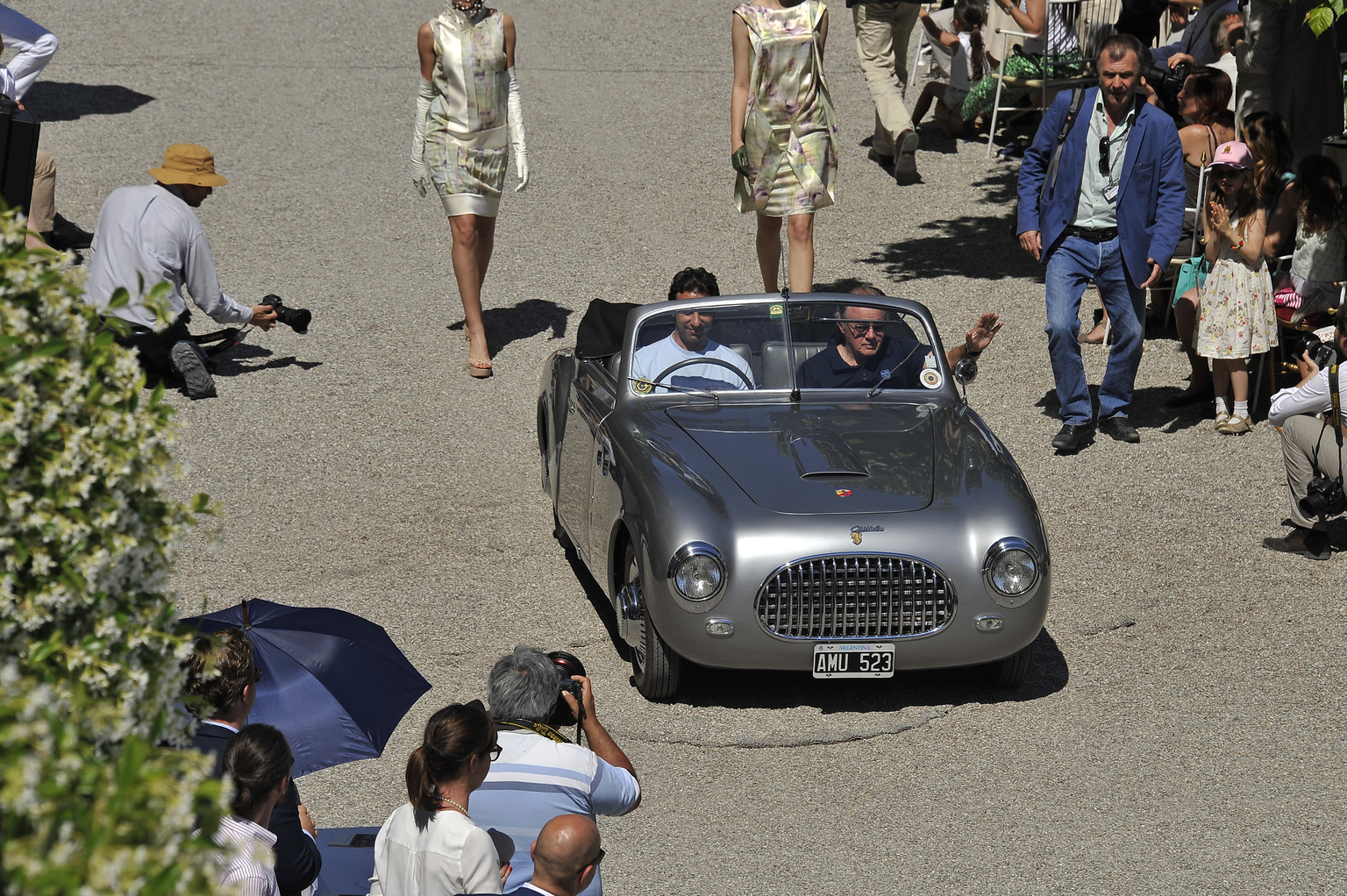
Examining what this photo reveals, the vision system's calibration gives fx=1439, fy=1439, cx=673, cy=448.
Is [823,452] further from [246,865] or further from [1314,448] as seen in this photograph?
[246,865]

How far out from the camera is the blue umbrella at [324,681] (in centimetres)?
461

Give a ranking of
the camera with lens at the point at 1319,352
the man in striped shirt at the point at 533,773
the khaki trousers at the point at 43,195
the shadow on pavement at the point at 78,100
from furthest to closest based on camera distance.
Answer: the shadow on pavement at the point at 78,100 < the khaki trousers at the point at 43,195 < the camera with lens at the point at 1319,352 < the man in striped shirt at the point at 533,773

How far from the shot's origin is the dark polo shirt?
7457 mm

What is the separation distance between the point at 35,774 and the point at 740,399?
5.84 meters

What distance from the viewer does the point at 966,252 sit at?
13.3 metres

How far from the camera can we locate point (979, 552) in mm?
6070

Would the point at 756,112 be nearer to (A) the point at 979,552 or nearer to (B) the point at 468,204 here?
(B) the point at 468,204

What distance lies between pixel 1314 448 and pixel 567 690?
4.99 m

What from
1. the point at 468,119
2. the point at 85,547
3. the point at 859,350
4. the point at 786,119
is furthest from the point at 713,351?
the point at 85,547

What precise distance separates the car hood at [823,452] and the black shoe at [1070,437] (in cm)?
232

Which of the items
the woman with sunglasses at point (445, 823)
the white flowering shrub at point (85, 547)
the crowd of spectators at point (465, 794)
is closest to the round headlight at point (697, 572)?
the crowd of spectators at point (465, 794)

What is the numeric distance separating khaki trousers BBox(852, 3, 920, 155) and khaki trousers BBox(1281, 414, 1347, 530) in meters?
7.39

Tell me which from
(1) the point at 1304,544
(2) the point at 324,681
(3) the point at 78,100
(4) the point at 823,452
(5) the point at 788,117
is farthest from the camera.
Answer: (3) the point at 78,100

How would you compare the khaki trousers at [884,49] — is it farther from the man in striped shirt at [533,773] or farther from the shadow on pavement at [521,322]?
the man in striped shirt at [533,773]
